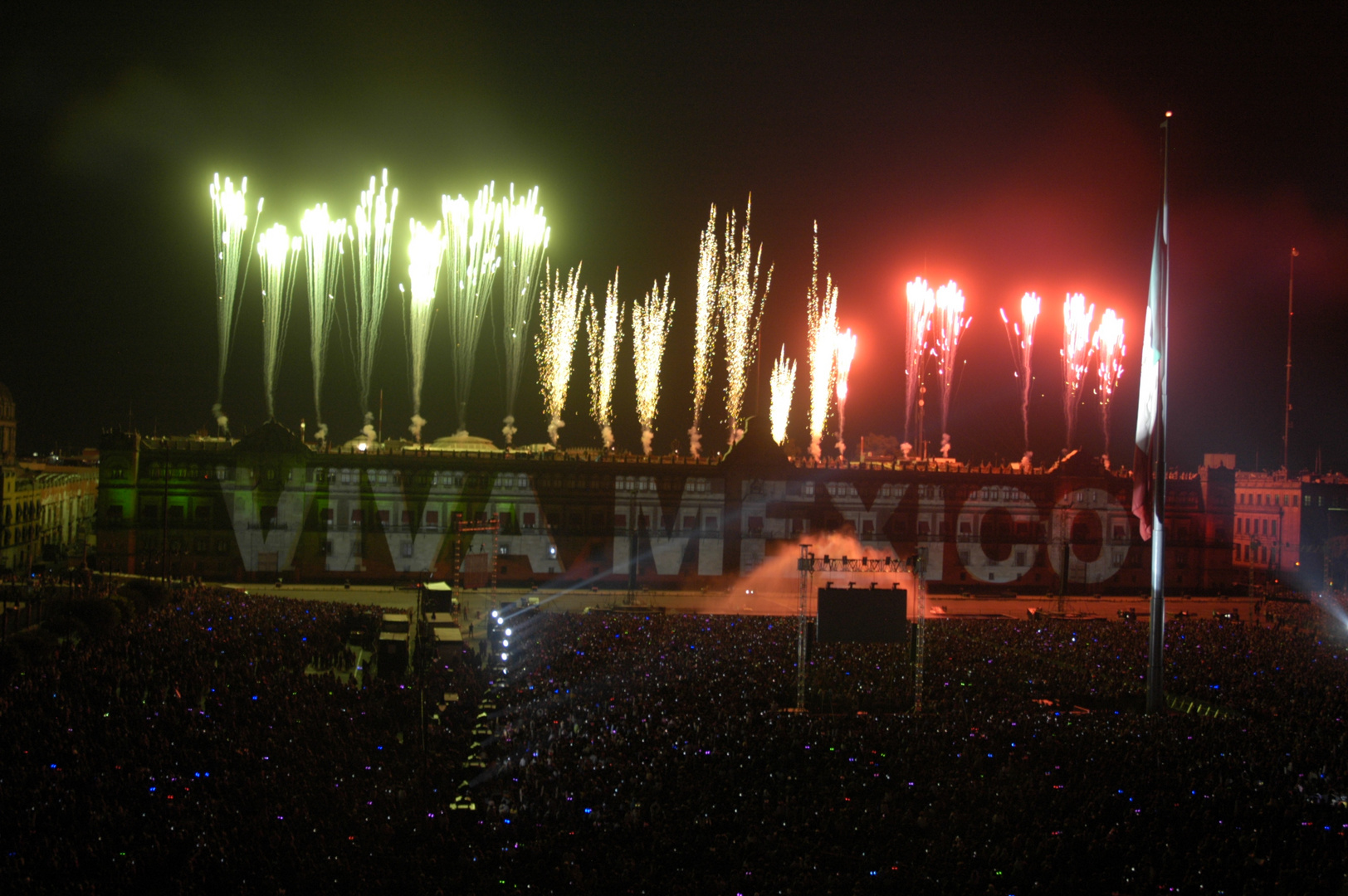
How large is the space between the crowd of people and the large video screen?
86 cm

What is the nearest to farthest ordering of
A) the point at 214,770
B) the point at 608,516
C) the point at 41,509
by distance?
the point at 214,770
the point at 608,516
the point at 41,509

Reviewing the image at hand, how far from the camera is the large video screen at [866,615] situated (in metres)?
21.3

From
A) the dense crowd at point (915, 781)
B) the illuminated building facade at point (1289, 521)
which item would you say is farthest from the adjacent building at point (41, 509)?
the illuminated building facade at point (1289, 521)

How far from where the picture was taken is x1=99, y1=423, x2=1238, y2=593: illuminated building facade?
129 feet

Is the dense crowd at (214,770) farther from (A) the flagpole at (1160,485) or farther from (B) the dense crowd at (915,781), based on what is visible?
(A) the flagpole at (1160,485)

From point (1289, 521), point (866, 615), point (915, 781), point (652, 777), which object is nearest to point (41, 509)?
point (866, 615)

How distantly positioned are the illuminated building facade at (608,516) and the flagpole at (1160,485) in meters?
19.5

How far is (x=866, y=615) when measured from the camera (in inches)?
842

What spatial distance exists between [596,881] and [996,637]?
1665 cm

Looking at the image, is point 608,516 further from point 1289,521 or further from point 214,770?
point 1289,521

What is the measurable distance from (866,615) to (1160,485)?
663 cm

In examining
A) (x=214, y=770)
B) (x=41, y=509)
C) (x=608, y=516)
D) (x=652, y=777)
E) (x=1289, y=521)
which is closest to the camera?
(x=652, y=777)

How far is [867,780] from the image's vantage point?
1394cm

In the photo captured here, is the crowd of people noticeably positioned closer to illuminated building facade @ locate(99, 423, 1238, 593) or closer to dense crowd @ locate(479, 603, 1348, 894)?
dense crowd @ locate(479, 603, 1348, 894)
